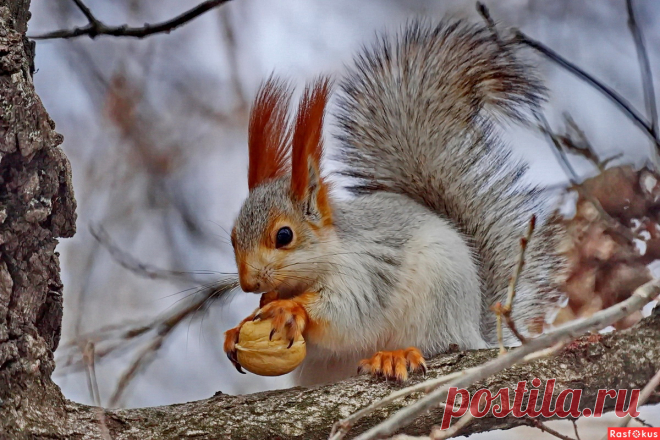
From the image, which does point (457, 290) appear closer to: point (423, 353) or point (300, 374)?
point (423, 353)

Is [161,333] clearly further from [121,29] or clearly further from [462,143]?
[462,143]

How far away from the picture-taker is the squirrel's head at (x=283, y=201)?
174cm

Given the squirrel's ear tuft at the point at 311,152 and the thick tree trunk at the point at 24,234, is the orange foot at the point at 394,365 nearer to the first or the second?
the squirrel's ear tuft at the point at 311,152

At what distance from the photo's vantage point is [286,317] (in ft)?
5.44

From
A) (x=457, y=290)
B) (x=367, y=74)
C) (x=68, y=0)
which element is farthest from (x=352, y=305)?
(x=68, y=0)

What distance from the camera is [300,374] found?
1.96m

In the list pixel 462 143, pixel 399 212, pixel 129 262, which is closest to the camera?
pixel 399 212

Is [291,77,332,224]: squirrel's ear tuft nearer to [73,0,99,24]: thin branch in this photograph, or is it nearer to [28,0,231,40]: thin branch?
[28,0,231,40]: thin branch

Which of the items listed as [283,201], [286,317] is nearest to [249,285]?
[286,317]

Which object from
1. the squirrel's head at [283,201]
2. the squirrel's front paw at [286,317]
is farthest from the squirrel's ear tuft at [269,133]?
the squirrel's front paw at [286,317]

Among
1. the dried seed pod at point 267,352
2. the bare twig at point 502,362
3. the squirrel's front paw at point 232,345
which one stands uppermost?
the squirrel's front paw at point 232,345

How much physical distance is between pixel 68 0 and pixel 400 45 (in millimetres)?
1453

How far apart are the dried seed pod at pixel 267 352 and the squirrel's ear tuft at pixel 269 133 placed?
473 mm

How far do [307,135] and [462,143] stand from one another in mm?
549
